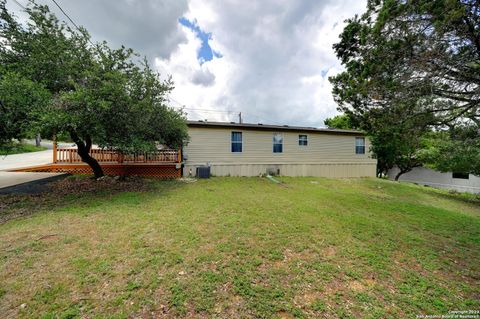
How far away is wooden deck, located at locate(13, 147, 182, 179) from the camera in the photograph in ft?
31.6

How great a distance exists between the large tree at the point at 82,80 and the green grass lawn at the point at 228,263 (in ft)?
7.73

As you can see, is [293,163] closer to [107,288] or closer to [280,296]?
[280,296]

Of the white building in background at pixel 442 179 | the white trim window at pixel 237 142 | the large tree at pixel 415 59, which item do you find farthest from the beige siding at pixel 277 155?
the white building in background at pixel 442 179

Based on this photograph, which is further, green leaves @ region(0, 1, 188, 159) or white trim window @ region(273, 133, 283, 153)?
white trim window @ region(273, 133, 283, 153)

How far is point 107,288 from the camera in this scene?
236cm

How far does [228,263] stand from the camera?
2.95m

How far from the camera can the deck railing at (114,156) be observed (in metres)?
9.84

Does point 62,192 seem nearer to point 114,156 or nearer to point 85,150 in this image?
point 85,150

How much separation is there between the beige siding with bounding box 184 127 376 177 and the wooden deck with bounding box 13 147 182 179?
2.98ft

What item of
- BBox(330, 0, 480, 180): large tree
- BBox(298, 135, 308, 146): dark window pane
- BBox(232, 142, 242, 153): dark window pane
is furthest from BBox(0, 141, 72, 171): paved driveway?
BBox(330, 0, 480, 180): large tree

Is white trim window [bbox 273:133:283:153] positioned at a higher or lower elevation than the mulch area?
higher

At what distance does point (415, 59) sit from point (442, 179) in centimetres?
1971

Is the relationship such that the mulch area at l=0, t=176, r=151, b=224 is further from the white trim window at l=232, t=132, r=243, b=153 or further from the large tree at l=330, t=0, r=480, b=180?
the large tree at l=330, t=0, r=480, b=180

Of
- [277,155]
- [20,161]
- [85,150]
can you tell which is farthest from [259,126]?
[20,161]
